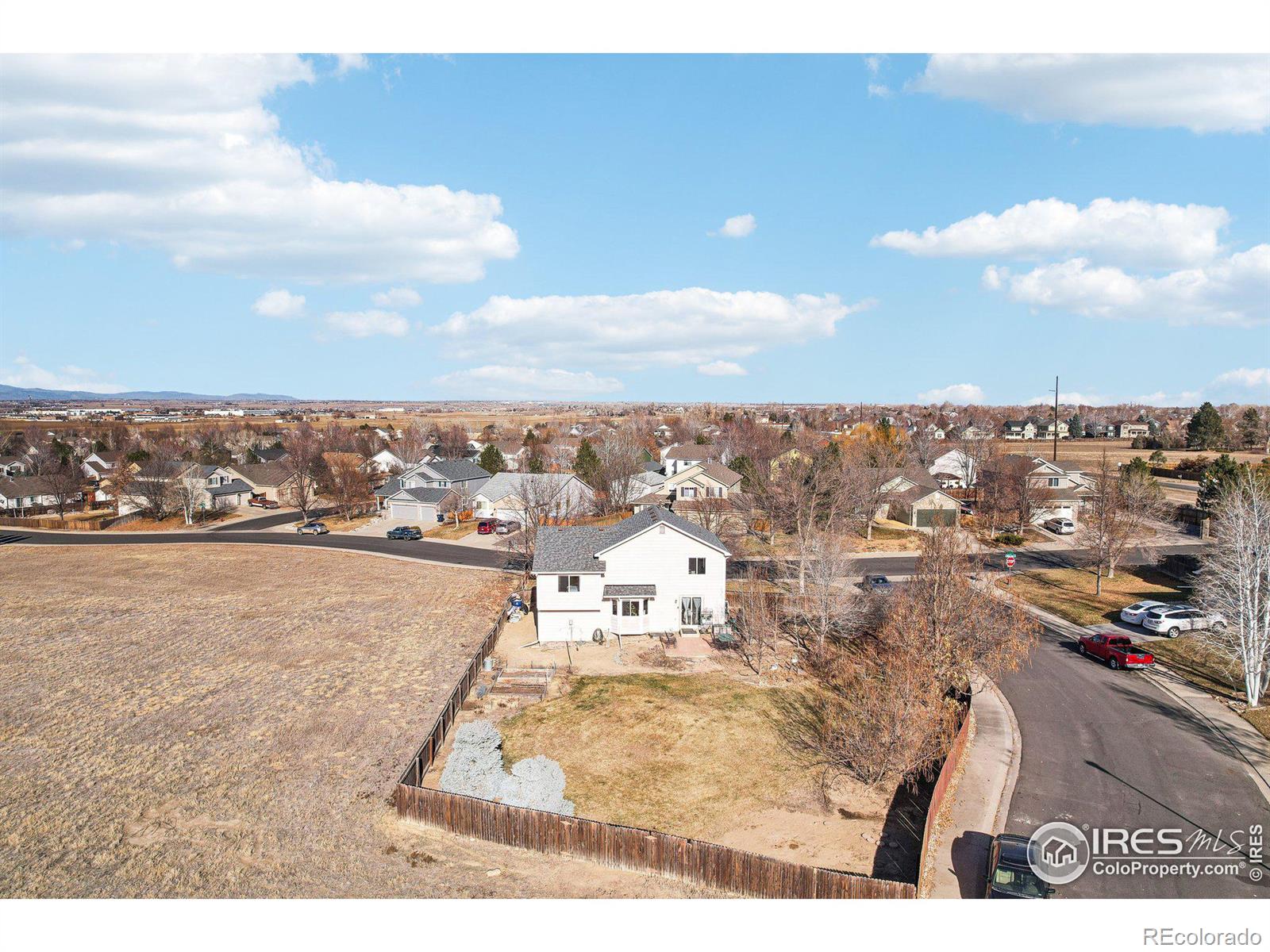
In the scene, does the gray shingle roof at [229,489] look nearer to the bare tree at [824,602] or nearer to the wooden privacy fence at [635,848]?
the bare tree at [824,602]

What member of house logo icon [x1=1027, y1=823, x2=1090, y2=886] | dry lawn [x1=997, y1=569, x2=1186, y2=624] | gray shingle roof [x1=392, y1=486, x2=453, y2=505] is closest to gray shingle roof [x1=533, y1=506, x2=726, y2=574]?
house logo icon [x1=1027, y1=823, x2=1090, y2=886]

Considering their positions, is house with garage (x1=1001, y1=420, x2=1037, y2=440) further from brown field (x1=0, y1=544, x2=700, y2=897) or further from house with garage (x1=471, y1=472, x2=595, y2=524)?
brown field (x1=0, y1=544, x2=700, y2=897)

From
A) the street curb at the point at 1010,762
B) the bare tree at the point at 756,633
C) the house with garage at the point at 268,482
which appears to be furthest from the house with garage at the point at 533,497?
the street curb at the point at 1010,762

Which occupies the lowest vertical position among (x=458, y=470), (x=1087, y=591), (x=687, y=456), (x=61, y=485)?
(x=1087, y=591)

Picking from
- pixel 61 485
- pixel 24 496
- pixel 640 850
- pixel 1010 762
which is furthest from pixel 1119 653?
pixel 24 496

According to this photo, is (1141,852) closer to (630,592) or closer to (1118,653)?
(1118,653)
